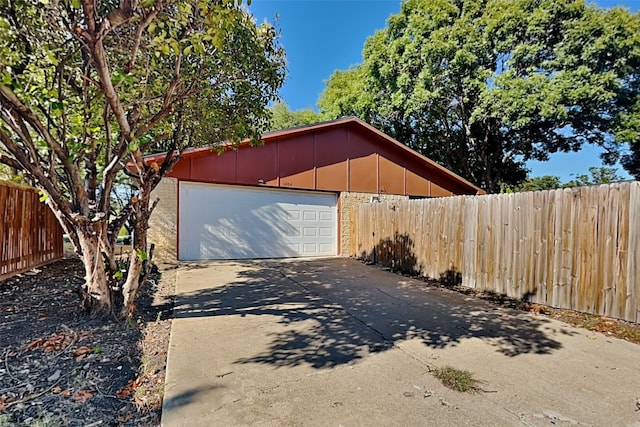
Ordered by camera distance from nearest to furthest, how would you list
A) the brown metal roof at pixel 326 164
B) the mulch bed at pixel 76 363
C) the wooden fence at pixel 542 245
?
the mulch bed at pixel 76 363 → the wooden fence at pixel 542 245 → the brown metal roof at pixel 326 164

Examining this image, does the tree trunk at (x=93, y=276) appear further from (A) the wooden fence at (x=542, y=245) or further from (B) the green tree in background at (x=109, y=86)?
(A) the wooden fence at (x=542, y=245)

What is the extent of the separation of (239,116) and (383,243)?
525cm

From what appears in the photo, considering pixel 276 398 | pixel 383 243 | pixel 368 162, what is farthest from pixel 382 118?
pixel 276 398

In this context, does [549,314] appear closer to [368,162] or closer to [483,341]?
[483,341]

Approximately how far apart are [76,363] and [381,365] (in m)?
2.60

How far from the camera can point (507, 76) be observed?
38.2 feet

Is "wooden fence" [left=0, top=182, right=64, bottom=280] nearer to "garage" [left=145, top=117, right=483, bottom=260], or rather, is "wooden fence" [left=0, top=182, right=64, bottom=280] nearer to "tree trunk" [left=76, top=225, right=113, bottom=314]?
"garage" [left=145, top=117, right=483, bottom=260]

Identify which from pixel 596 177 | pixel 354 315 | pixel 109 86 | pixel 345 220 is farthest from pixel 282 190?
pixel 596 177

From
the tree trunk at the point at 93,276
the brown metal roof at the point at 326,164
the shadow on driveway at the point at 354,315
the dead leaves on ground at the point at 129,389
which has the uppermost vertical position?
the brown metal roof at the point at 326,164

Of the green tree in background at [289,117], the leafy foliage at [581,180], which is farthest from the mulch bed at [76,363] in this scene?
the green tree in background at [289,117]

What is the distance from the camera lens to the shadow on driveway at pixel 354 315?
317 centimetres

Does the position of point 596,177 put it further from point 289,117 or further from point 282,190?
point 282,190

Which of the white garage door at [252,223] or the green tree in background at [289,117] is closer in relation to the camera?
the white garage door at [252,223]

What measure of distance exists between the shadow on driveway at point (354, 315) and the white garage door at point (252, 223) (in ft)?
8.23
